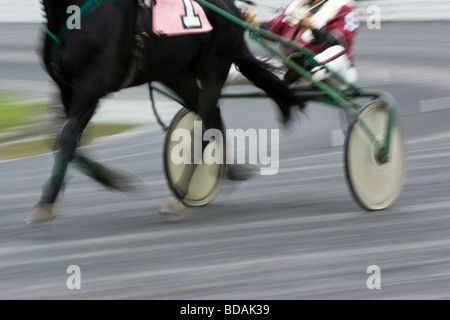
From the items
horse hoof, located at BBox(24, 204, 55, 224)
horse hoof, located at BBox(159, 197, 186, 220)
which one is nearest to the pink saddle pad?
horse hoof, located at BBox(159, 197, 186, 220)

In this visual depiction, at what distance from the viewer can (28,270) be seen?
6219 mm

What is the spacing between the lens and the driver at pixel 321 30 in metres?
7.77

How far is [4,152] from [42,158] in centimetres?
74

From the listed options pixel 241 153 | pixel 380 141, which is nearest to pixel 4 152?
pixel 241 153

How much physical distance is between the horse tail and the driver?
0.58 feet

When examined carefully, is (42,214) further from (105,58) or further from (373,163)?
(373,163)

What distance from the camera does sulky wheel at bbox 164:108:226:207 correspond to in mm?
8047

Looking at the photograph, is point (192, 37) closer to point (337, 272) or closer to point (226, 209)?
point (226, 209)

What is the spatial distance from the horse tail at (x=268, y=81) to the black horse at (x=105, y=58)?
30 centimetres

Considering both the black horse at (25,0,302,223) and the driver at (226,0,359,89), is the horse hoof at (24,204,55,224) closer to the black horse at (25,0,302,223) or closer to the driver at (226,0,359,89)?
the black horse at (25,0,302,223)

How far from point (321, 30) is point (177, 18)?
116 cm

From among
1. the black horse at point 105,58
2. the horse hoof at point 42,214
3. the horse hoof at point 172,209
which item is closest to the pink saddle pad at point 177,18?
the black horse at point 105,58

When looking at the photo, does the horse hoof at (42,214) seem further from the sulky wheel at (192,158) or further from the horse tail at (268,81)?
the horse tail at (268,81)
